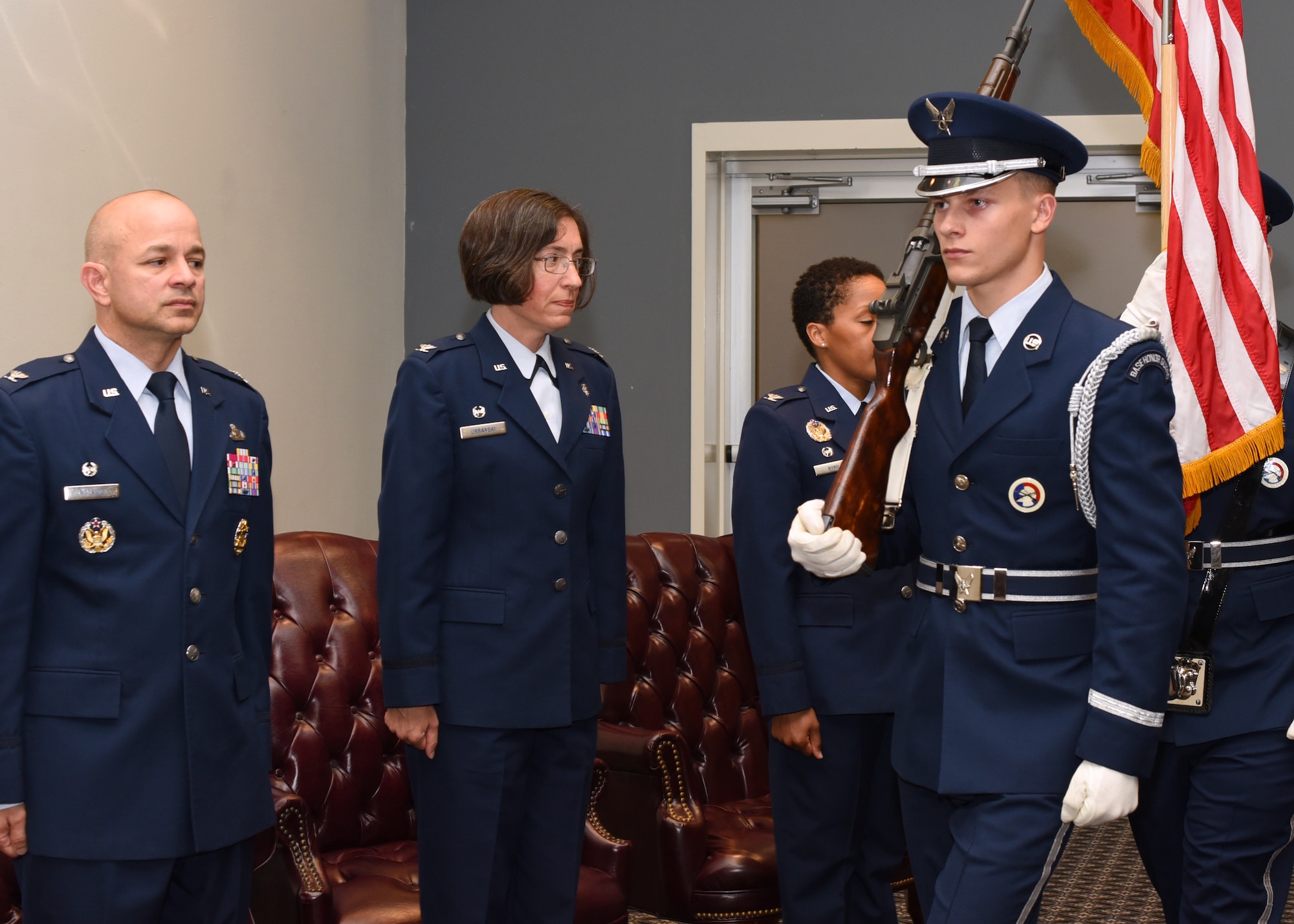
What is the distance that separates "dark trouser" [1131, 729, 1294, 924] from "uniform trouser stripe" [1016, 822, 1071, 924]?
2.17 feet

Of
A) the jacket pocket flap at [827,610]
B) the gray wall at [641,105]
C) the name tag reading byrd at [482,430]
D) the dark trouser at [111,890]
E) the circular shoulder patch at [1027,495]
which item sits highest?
the gray wall at [641,105]

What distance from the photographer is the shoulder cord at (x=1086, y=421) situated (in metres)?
1.77

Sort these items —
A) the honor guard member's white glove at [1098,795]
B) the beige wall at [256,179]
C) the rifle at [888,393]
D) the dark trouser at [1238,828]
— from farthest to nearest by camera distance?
1. the beige wall at [256,179]
2. the dark trouser at [1238,828]
3. the rifle at [888,393]
4. the honor guard member's white glove at [1098,795]

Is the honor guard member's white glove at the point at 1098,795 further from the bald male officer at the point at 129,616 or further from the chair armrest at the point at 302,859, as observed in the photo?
the chair armrest at the point at 302,859

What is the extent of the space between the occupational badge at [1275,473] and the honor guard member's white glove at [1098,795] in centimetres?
97

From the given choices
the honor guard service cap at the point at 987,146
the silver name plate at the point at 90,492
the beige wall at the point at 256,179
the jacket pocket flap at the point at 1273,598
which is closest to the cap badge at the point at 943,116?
the honor guard service cap at the point at 987,146

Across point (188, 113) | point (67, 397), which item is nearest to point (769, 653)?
point (67, 397)

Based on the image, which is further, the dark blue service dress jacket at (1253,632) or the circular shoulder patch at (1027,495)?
the dark blue service dress jacket at (1253,632)

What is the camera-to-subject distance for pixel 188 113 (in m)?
3.27

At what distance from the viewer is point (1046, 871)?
68.9 inches

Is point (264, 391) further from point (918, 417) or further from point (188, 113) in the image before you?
point (918, 417)

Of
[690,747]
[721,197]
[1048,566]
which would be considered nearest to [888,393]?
[1048,566]

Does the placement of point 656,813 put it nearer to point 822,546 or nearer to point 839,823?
point 839,823

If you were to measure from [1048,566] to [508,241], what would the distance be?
1.15m
